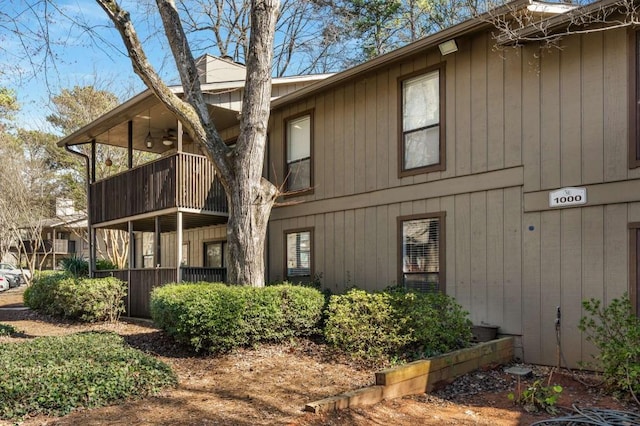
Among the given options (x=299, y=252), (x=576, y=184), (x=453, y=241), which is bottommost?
(x=299, y=252)

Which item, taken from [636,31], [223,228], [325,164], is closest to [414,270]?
[325,164]

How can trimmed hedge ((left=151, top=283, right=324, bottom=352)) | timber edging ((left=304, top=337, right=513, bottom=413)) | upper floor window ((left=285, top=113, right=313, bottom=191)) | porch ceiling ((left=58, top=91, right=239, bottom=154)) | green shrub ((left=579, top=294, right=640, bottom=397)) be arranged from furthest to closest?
porch ceiling ((left=58, top=91, right=239, bottom=154)), upper floor window ((left=285, top=113, right=313, bottom=191)), trimmed hedge ((left=151, top=283, right=324, bottom=352)), green shrub ((left=579, top=294, right=640, bottom=397)), timber edging ((left=304, top=337, right=513, bottom=413))

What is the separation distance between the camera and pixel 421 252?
9180mm

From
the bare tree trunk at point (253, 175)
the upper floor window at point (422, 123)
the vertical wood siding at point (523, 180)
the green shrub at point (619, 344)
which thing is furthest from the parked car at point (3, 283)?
the green shrub at point (619, 344)

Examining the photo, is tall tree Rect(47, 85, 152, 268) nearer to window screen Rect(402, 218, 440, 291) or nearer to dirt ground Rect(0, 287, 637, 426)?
window screen Rect(402, 218, 440, 291)

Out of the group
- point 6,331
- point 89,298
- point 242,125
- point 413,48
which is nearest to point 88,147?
point 89,298

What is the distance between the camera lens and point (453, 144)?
8.73 metres

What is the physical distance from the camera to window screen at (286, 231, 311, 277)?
1146 cm

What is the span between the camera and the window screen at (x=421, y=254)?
29.3 ft

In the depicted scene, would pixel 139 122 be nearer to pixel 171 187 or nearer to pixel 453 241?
pixel 171 187

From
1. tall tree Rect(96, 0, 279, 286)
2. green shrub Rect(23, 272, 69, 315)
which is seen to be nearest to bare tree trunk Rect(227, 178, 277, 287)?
tall tree Rect(96, 0, 279, 286)

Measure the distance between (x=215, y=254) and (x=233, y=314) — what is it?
750 centimetres

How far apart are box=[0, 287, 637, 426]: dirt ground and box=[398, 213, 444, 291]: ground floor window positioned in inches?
87.2

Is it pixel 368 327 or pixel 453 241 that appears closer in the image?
pixel 368 327
